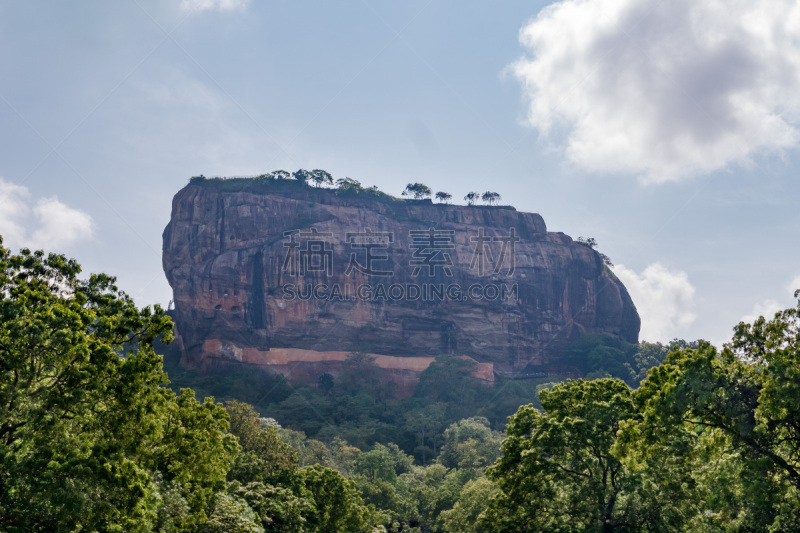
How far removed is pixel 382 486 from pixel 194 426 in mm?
18611

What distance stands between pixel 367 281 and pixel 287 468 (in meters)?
49.9

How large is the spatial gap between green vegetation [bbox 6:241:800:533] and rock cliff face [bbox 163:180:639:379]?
4747 cm

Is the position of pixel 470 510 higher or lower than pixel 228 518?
lower

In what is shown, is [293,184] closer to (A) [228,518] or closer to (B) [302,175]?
(B) [302,175]

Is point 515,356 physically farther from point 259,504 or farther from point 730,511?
point 730,511

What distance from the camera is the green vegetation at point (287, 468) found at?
9227mm

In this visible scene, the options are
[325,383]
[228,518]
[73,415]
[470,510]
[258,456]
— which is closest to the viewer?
[73,415]

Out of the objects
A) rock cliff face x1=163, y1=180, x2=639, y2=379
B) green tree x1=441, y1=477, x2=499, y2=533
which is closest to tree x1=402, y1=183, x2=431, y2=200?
rock cliff face x1=163, y1=180, x2=639, y2=379

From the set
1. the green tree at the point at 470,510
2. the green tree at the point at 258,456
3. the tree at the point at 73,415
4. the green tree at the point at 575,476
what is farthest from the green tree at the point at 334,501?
the tree at the point at 73,415

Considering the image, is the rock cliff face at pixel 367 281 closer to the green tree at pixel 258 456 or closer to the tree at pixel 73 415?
the green tree at pixel 258 456

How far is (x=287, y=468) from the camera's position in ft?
76.1

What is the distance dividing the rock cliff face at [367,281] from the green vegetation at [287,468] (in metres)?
47.5

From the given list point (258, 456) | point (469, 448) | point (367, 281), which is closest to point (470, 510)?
point (258, 456)

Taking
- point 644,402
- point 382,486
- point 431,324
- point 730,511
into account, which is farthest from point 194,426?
point 431,324
